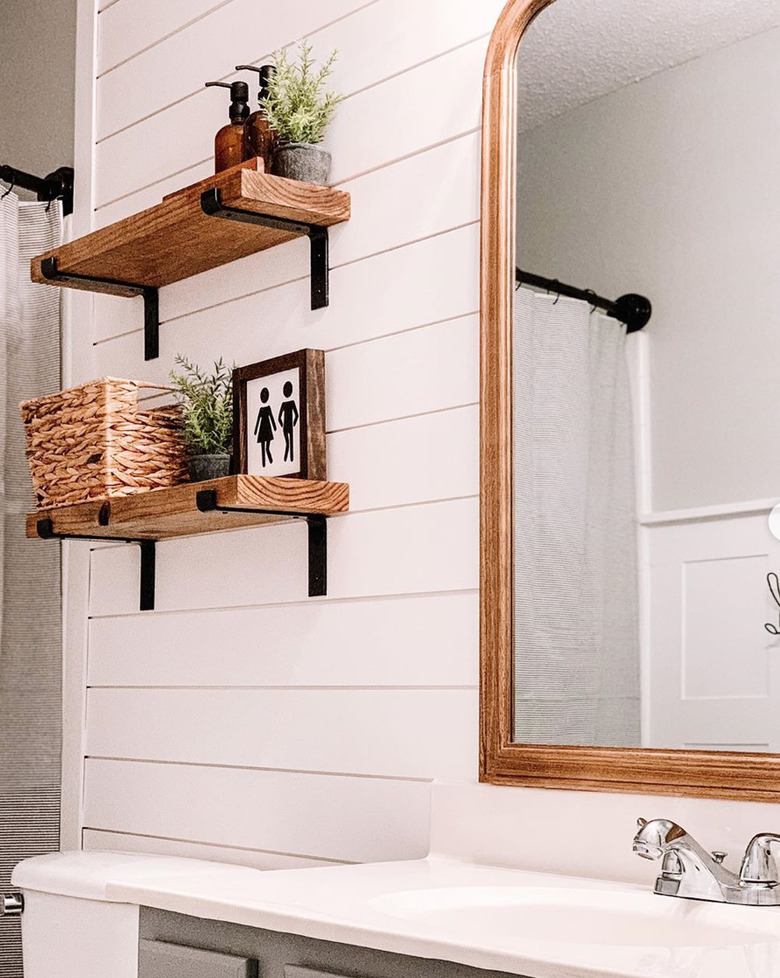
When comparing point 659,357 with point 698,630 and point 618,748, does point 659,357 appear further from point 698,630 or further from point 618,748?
point 618,748

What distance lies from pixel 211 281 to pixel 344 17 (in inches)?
18.1

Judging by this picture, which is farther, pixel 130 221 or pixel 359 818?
pixel 130 221

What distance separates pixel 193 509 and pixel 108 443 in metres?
0.23

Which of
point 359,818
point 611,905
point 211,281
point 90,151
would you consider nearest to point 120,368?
point 211,281

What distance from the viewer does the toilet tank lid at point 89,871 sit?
1681 millimetres

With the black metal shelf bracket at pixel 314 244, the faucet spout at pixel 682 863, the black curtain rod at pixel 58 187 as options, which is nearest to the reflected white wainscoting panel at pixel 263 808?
the faucet spout at pixel 682 863

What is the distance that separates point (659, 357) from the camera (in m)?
1.43

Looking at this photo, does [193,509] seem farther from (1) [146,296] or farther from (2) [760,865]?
(2) [760,865]

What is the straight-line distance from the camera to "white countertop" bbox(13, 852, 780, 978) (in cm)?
96

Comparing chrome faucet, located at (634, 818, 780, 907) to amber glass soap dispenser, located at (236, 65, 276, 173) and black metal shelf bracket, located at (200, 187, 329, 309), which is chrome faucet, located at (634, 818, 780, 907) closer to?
black metal shelf bracket, located at (200, 187, 329, 309)

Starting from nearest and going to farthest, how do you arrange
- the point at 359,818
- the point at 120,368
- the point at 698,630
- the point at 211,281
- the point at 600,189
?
the point at 698,630
the point at 600,189
the point at 359,818
the point at 211,281
the point at 120,368

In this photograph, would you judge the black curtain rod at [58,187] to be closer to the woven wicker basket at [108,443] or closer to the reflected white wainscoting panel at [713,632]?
the woven wicker basket at [108,443]

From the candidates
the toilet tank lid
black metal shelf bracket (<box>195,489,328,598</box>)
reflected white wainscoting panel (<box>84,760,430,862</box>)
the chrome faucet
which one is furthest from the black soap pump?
the chrome faucet

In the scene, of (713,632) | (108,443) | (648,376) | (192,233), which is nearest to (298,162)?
(192,233)
